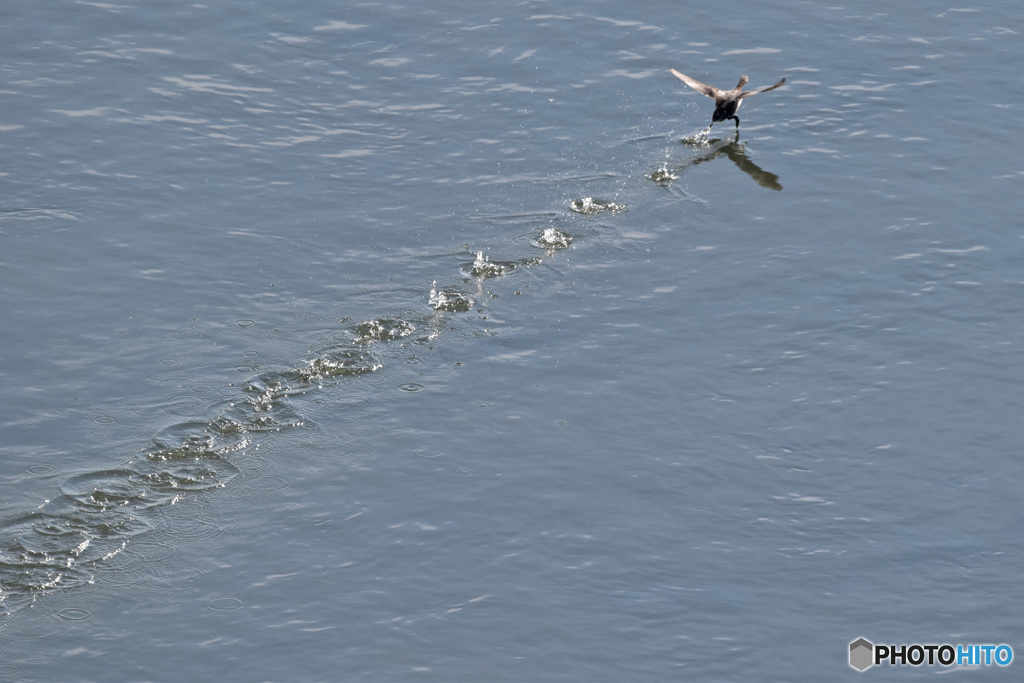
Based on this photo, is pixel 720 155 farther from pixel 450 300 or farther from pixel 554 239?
pixel 450 300

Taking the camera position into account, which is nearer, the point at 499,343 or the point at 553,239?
the point at 499,343

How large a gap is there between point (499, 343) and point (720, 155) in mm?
6925

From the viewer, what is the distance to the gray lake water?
11.0 metres

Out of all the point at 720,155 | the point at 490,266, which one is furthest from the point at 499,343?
the point at 720,155

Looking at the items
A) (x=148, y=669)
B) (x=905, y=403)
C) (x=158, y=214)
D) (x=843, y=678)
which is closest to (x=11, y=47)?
(x=158, y=214)

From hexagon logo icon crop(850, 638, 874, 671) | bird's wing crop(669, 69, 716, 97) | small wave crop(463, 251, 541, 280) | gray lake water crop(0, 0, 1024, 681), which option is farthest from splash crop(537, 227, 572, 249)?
hexagon logo icon crop(850, 638, 874, 671)

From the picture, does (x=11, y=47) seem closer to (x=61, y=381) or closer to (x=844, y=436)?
(x=61, y=381)

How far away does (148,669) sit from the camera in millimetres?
10141

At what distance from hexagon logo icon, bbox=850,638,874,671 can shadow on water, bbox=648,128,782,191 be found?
31.6 feet

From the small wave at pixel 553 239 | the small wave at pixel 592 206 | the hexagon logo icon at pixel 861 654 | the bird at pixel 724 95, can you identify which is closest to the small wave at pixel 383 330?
the small wave at pixel 553 239

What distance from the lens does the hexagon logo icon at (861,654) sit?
420 inches

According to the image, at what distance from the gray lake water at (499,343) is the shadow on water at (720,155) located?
99 millimetres

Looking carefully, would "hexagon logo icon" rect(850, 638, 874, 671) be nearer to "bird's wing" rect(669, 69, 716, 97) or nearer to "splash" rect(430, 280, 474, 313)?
"splash" rect(430, 280, 474, 313)

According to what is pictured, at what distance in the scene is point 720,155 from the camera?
20062 millimetres
